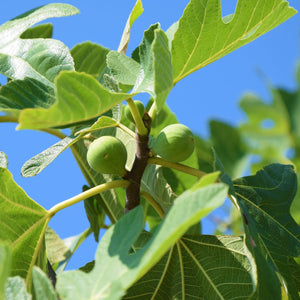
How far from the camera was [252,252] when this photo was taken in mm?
911

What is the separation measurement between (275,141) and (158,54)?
6.66 feet

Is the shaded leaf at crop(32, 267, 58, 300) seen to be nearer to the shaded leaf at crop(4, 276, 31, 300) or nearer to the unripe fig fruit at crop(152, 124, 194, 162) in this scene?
the shaded leaf at crop(4, 276, 31, 300)

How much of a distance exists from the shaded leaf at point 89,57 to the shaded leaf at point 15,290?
0.98 meters

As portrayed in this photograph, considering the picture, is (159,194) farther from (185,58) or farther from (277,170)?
(185,58)

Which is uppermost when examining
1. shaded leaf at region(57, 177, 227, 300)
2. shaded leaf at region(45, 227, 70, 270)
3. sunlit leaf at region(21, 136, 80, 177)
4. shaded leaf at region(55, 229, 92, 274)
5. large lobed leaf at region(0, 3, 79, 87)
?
large lobed leaf at region(0, 3, 79, 87)

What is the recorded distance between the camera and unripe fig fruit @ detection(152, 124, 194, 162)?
3.39ft

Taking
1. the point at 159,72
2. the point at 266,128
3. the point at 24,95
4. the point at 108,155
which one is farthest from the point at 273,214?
the point at 266,128

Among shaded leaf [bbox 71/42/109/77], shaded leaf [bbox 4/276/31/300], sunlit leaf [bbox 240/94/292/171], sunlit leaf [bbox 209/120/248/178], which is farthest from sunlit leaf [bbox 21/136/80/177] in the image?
sunlit leaf [bbox 240/94/292/171]

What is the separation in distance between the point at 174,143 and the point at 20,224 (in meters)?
0.39

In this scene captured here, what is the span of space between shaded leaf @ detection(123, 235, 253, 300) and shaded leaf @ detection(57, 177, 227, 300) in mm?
417

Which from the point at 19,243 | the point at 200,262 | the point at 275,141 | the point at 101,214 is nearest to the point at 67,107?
the point at 19,243

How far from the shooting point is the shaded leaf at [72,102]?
2.47 feet

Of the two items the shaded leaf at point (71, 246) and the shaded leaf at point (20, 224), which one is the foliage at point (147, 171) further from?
the shaded leaf at point (71, 246)

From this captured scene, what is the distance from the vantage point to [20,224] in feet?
3.53
